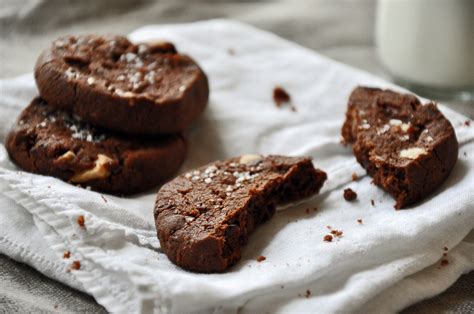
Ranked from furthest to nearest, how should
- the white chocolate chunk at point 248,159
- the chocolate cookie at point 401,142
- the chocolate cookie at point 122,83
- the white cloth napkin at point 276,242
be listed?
the chocolate cookie at point 122,83 → the white chocolate chunk at point 248,159 → the chocolate cookie at point 401,142 → the white cloth napkin at point 276,242

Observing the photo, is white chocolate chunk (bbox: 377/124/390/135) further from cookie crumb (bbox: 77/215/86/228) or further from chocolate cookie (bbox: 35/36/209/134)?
cookie crumb (bbox: 77/215/86/228)

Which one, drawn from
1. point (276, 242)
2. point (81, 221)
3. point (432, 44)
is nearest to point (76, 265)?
point (81, 221)

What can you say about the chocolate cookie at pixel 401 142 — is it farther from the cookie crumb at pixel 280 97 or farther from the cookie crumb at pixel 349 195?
the cookie crumb at pixel 280 97

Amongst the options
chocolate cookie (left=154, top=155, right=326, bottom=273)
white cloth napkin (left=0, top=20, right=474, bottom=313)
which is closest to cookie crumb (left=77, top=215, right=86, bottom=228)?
white cloth napkin (left=0, top=20, right=474, bottom=313)

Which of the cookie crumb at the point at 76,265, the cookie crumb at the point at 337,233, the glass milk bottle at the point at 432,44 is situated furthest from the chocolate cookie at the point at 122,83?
the glass milk bottle at the point at 432,44

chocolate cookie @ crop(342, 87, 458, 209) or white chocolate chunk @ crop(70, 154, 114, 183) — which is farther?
white chocolate chunk @ crop(70, 154, 114, 183)

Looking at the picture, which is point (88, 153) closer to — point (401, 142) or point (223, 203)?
point (223, 203)
